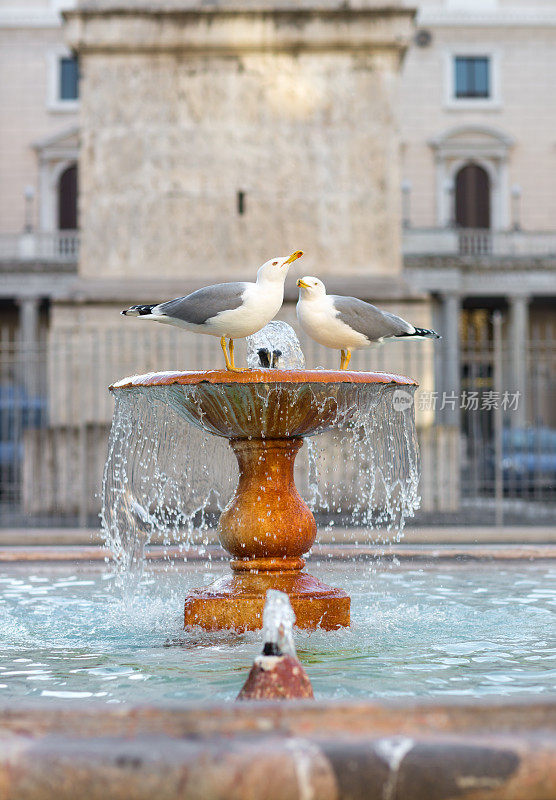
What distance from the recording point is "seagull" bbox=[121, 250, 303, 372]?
4457 mm

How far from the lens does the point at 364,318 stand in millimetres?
4672

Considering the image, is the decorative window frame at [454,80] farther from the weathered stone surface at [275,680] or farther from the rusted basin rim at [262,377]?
the weathered stone surface at [275,680]

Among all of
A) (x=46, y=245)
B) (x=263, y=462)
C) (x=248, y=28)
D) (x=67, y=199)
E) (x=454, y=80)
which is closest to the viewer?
(x=263, y=462)

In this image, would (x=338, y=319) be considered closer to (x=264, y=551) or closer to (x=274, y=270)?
(x=274, y=270)

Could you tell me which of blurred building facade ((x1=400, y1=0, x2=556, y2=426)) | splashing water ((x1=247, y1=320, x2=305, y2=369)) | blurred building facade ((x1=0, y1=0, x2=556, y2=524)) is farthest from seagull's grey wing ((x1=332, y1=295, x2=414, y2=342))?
blurred building facade ((x1=400, y1=0, x2=556, y2=426))

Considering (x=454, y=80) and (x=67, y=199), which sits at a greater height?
(x=454, y=80)

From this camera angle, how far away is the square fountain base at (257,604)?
4.80 m

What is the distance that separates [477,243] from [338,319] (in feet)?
101

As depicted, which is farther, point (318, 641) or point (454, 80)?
point (454, 80)

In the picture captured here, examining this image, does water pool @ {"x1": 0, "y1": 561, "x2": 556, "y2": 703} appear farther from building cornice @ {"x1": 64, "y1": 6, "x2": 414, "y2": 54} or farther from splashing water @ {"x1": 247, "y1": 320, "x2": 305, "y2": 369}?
building cornice @ {"x1": 64, "y1": 6, "x2": 414, "y2": 54}

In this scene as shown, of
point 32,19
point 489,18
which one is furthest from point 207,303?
point 489,18

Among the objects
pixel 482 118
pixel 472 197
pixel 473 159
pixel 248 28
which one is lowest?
pixel 248 28

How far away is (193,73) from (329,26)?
1.66 metres

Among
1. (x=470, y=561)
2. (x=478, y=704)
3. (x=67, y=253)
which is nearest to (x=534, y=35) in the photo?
(x=67, y=253)
